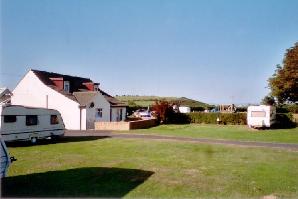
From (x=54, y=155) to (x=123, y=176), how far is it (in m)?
7.30

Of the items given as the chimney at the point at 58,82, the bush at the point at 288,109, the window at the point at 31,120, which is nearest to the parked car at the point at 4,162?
the window at the point at 31,120

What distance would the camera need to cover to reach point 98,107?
43500mm

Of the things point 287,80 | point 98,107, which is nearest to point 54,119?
point 98,107

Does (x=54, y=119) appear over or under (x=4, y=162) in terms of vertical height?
over

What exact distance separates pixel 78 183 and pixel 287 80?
40539 mm

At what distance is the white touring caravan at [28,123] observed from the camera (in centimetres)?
2466

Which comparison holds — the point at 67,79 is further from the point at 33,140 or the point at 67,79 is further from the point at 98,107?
the point at 33,140

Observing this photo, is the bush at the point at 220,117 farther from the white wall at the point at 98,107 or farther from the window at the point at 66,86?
the window at the point at 66,86

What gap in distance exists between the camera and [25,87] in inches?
1714

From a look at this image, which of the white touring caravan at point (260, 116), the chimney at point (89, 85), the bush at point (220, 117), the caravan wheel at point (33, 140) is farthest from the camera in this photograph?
the chimney at point (89, 85)

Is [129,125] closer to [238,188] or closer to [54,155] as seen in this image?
[54,155]

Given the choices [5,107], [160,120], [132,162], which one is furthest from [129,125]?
[132,162]

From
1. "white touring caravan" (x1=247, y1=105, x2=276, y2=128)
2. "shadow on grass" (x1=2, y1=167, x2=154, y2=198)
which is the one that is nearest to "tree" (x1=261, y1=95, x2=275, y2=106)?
"white touring caravan" (x1=247, y1=105, x2=276, y2=128)

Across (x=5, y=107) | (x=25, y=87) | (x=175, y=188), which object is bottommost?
(x=175, y=188)
